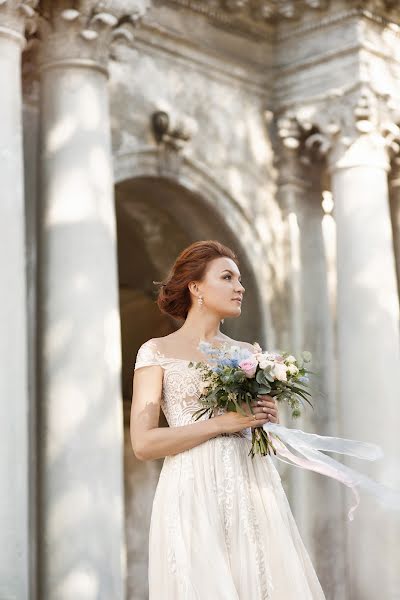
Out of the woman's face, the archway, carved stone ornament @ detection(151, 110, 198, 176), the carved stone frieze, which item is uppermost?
the carved stone frieze

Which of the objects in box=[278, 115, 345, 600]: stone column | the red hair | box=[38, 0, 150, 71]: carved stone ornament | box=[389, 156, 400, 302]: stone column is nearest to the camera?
the red hair

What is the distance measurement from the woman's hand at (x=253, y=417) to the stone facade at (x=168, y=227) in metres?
2.96

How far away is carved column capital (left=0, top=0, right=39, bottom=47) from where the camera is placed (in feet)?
24.8

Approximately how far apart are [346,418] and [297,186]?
2.33 m

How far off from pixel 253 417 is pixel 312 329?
22.3 feet

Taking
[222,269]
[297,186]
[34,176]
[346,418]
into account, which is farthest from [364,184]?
[222,269]

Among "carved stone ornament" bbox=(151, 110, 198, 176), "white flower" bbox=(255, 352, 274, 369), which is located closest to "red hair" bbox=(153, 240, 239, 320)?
"white flower" bbox=(255, 352, 274, 369)

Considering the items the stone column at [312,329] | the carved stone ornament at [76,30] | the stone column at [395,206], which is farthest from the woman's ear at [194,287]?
the stone column at [395,206]

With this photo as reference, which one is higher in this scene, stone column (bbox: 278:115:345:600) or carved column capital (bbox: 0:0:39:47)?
carved column capital (bbox: 0:0:39:47)

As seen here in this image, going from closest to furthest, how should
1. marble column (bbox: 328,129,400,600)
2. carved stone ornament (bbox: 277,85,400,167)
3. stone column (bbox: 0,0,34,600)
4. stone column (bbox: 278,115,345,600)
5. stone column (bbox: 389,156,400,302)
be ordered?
1. stone column (bbox: 0,0,34,600)
2. marble column (bbox: 328,129,400,600)
3. carved stone ornament (bbox: 277,85,400,167)
4. stone column (bbox: 278,115,345,600)
5. stone column (bbox: 389,156,400,302)

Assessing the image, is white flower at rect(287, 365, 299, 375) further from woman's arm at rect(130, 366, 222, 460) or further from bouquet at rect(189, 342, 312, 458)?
woman's arm at rect(130, 366, 222, 460)

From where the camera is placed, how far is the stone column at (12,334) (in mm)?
7051

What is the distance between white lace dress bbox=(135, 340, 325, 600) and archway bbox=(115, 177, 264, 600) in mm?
5620

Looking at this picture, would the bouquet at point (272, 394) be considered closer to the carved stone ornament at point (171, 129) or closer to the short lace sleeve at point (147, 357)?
the short lace sleeve at point (147, 357)
